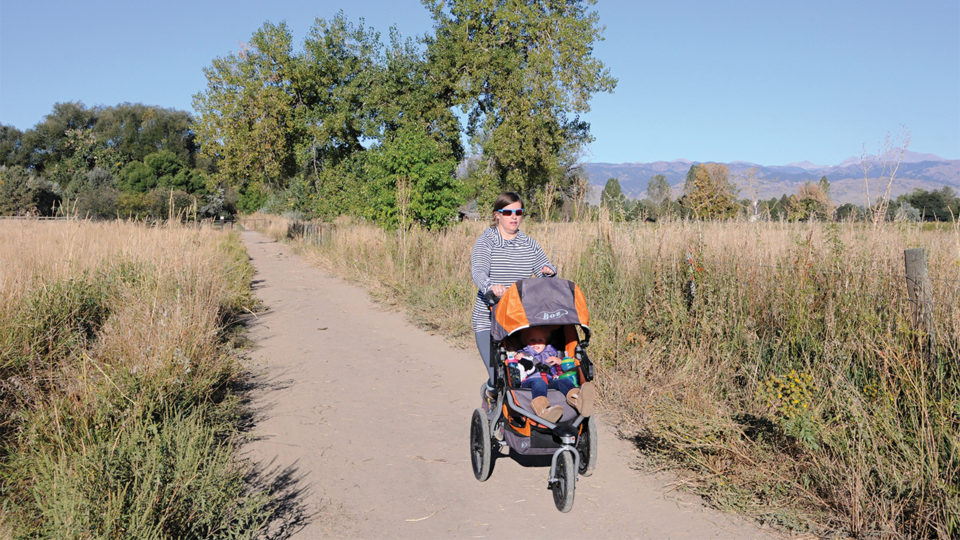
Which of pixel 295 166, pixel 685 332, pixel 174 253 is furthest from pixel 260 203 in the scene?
pixel 685 332

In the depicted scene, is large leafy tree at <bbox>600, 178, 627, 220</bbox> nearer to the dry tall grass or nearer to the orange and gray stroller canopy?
the dry tall grass

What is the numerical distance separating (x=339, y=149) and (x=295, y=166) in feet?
8.73

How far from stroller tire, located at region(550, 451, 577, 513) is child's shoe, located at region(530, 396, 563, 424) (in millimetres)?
233

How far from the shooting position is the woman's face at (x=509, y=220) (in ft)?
16.9

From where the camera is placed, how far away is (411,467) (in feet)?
15.8

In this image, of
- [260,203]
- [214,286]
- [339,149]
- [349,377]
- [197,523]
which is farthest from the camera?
[260,203]

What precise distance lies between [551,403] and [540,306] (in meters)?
0.66

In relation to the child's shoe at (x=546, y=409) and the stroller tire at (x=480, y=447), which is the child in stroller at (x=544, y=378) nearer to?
the child's shoe at (x=546, y=409)

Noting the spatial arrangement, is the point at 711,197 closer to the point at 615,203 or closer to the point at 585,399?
the point at 615,203

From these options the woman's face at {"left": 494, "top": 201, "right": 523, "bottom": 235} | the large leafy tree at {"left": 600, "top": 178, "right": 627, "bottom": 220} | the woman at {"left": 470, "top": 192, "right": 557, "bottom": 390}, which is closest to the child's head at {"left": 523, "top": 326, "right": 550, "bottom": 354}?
the woman at {"left": 470, "top": 192, "right": 557, "bottom": 390}

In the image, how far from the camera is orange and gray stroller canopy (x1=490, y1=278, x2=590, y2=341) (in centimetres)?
432

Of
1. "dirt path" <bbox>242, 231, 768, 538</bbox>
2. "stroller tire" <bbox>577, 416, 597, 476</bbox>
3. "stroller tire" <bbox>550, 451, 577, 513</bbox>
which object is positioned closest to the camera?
"dirt path" <bbox>242, 231, 768, 538</bbox>

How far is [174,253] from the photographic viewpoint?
32.3 ft

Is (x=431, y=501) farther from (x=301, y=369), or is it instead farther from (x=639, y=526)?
(x=301, y=369)
